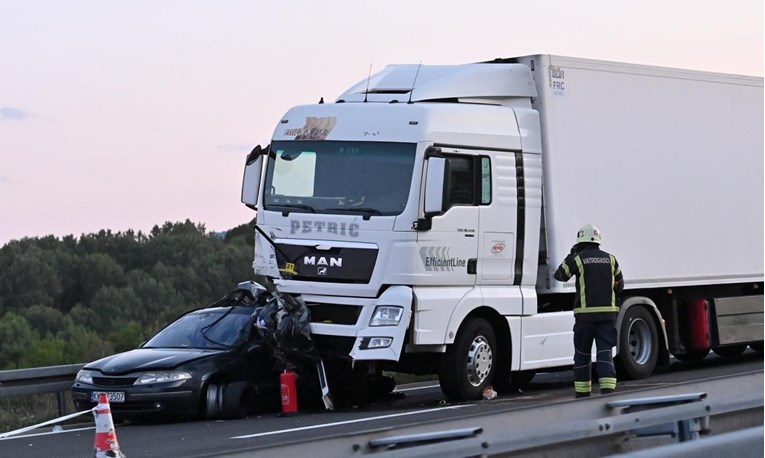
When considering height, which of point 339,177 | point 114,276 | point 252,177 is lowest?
point 339,177

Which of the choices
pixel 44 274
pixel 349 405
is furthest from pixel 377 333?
pixel 44 274

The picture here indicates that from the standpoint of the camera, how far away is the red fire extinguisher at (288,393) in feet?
49.4

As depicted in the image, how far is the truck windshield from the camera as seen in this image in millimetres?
14695

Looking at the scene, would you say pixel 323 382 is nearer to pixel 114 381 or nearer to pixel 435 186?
pixel 114 381

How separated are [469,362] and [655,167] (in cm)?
405

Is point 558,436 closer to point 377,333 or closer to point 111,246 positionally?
point 377,333

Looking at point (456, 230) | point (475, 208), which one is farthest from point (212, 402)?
point (475, 208)

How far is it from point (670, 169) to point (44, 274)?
47.2 m

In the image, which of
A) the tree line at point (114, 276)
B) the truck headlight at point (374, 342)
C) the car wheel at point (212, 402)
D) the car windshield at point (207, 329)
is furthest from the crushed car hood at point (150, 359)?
the tree line at point (114, 276)

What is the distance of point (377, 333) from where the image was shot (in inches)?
576

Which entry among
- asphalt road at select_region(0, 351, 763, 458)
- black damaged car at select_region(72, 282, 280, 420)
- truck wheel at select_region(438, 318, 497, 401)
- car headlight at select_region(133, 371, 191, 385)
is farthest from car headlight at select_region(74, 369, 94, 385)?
truck wheel at select_region(438, 318, 497, 401)

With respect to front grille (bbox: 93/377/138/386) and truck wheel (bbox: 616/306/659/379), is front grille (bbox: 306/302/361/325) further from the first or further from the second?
truck wheel (bbox: 616/306/659/379)

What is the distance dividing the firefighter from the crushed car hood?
3889 mm

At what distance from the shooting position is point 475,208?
15.0 meters
